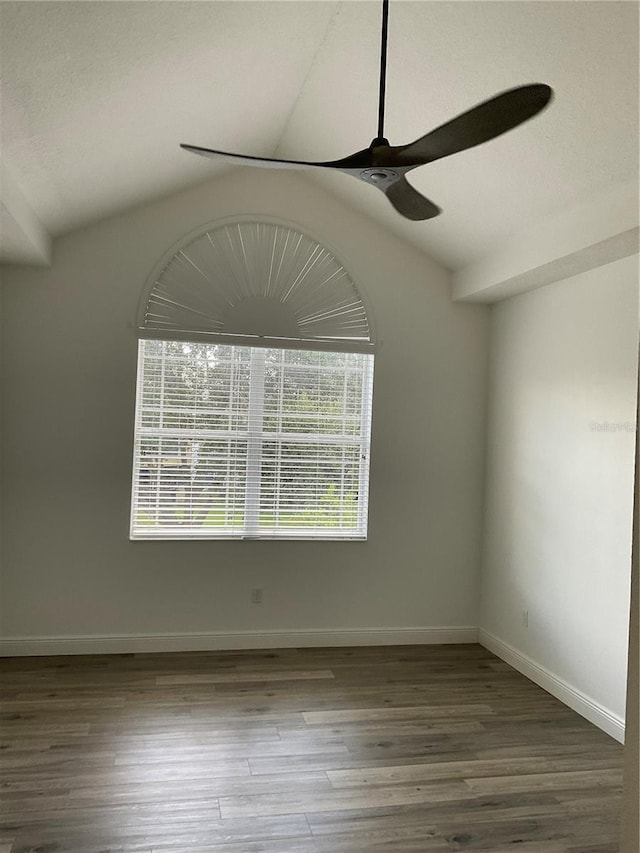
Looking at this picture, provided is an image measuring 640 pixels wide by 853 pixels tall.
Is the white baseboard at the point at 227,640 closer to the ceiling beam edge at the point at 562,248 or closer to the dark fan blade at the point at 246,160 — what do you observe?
the ceiling beam edge at the point at 562,248

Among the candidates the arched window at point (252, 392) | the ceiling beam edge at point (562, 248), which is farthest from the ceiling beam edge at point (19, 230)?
the ceiling beam edge at point (562, 248)

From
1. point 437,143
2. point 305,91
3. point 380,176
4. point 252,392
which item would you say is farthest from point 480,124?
point 252,392

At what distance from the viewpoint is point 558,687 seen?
13.8ft

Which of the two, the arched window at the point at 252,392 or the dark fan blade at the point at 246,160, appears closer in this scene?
the dark fan blade at the point at 246,160

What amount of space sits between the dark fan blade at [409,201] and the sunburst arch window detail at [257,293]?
2.34 metres

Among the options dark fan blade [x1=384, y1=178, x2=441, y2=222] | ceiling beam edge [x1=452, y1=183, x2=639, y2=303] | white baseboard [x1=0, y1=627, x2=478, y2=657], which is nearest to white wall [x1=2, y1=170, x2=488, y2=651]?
white baseboard [x1=0, y1=627, x2=478, y2=657]

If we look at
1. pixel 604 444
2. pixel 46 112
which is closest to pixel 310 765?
pixel 604 444

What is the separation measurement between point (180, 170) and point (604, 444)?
2958mm

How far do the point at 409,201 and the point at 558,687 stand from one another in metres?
3.05

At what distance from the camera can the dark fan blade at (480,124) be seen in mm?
1776

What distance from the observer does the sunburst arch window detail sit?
4820 mm

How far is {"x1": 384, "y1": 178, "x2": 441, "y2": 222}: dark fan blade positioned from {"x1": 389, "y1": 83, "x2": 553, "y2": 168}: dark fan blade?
303 millimetres

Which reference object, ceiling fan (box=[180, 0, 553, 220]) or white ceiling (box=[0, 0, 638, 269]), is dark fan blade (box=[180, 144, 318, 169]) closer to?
ceiling fan (box=[180, 0, 553, 220])

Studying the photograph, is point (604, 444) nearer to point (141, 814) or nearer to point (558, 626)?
point (558, 626)
